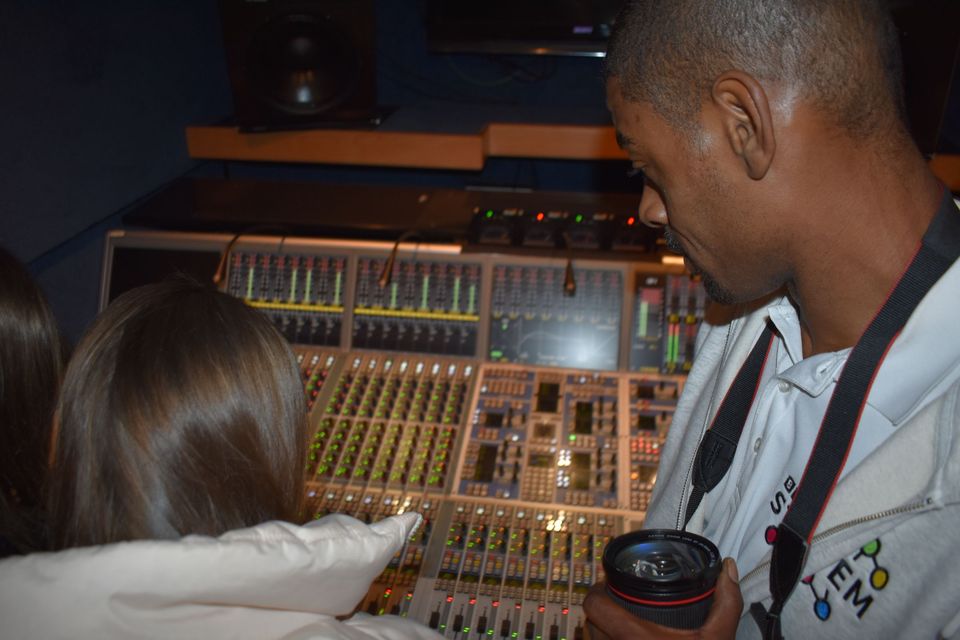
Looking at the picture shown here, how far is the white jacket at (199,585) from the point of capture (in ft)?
2.15

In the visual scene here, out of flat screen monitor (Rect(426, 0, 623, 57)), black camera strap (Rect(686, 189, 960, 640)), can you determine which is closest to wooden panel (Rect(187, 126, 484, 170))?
flat screen monitor (Rect(426, 0, 623, 57))

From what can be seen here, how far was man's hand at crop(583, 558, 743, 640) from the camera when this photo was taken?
891 mm

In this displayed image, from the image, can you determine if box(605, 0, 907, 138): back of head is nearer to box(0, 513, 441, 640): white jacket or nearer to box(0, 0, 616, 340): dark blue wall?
box(0, 513, 441, 640): white jacket

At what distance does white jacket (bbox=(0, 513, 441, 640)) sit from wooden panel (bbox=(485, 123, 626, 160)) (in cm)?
150

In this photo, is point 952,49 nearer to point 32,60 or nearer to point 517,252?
point 517,252

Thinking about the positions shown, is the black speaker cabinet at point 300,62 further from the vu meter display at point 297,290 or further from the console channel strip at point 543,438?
the console channel strip at point 543,438

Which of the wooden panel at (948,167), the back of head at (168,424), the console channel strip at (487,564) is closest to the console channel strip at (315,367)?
the console channel strip at (487,564)

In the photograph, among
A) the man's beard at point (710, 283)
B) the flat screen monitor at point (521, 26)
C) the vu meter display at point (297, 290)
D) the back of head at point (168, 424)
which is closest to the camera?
the back of head at point (168, 424)

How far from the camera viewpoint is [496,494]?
4.99 feet

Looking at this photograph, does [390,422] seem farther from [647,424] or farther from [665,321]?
[665,321]

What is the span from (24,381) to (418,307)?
907mm

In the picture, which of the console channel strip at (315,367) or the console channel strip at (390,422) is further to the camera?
the console channel strip at (315,367)

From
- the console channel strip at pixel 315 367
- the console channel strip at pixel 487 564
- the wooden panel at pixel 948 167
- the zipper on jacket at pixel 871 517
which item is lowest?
the console channel strip at pixel 487 564

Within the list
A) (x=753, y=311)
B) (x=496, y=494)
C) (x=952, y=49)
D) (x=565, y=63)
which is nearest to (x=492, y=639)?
(x=496, y=494)
